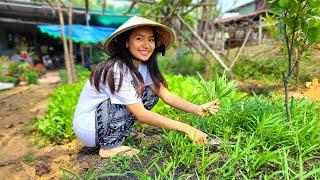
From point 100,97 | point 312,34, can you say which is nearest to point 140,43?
point 100,97

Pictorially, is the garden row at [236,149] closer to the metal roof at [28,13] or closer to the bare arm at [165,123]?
the bare arm at [165,123]

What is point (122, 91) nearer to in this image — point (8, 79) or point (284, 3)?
point (284, 3)

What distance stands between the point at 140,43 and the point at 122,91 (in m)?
0.44

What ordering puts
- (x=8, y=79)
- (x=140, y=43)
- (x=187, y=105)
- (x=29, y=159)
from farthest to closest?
1. (x=8, y=79)
2. (x=29, y=159)
3. (x=187, y=105)
4. (x=140, y=43)

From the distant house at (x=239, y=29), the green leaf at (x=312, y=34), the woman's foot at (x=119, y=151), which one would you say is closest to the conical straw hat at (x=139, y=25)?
the woman's foot at (x=119, y=151)

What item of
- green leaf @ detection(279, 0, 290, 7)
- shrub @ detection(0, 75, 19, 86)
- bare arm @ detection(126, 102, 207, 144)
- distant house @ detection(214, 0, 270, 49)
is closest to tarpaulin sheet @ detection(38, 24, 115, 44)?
shrub @ detection(0, 75, 19, 86)

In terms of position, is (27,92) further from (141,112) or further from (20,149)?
(141,112)

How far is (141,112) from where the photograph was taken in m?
2.64

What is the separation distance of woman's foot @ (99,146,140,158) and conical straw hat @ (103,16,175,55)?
84 cm

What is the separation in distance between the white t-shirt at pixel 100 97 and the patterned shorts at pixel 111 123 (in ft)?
0.19

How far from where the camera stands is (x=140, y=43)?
2.81m

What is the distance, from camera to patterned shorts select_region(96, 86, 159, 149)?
2867mm

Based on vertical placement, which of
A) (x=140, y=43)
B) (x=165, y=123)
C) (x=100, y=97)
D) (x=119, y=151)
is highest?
(x=140, y=43)

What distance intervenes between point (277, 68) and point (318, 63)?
294 centimetres
